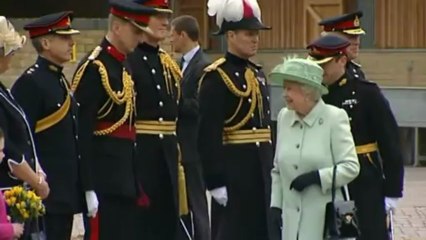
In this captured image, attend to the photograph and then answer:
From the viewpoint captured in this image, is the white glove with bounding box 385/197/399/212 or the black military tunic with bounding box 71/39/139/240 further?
the white glove with bounding box 385/197/399/212

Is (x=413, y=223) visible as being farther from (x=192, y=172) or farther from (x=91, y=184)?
(x=91, y=184)

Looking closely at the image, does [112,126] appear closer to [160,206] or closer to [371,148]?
[160,206]

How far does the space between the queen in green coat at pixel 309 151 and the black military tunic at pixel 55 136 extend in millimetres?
1507

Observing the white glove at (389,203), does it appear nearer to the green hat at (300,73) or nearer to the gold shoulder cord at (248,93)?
the gold shoulder cord at (248,93)

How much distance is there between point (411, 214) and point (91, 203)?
6467mm

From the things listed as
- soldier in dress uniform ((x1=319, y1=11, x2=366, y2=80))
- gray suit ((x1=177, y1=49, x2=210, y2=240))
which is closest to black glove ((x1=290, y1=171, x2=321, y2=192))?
soldier in dress uniform ((x1=319, y1=11, x2=366, y2=80))

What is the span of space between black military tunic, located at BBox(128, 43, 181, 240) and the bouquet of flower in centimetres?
139

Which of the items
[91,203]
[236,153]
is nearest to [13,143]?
[91,203]

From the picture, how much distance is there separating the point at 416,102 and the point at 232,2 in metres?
11.3

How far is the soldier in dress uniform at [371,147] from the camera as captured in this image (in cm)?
828

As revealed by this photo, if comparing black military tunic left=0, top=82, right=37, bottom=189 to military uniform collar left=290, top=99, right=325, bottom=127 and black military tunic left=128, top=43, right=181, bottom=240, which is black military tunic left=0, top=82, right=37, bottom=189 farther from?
military uniform collar left=290, top=99, right=325, bottom=127

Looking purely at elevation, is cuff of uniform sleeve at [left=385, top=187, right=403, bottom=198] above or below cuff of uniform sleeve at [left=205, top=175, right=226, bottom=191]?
below

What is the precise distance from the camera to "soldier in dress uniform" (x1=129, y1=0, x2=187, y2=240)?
8.12 m

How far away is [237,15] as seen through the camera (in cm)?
881
